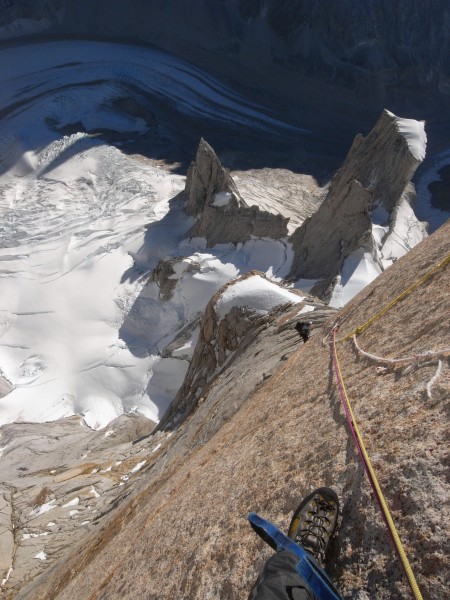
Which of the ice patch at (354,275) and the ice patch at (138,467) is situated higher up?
the ice patch at (354,275)

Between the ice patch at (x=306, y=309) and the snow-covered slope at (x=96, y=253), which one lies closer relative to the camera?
the ice patch at (x=306, y=309)

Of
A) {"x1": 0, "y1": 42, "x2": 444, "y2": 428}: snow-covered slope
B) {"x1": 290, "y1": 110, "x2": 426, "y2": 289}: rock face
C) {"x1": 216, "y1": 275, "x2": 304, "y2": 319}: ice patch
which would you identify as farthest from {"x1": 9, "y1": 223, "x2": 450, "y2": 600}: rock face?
{"x1": 290, "y1": 110, "x2": 426, "y2": 289}: rock face

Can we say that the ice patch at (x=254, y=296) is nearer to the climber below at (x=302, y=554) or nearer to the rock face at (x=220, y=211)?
the climber below at (x=302, y=554)

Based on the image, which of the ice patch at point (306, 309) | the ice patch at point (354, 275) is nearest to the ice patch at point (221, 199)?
the ice patch at point (354, 275)

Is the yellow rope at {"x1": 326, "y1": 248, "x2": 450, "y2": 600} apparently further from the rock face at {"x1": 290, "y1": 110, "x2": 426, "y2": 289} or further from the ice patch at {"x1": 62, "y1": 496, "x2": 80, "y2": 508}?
the rock face at {"x1": 290, "y1": 110, "x2": 426, "y2": 289}

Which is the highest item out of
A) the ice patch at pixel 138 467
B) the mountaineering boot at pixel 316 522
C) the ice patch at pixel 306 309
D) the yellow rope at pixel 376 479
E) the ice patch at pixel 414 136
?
the ice patch at pixel 414 136

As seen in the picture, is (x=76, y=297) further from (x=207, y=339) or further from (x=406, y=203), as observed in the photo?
(x=406, y=203)

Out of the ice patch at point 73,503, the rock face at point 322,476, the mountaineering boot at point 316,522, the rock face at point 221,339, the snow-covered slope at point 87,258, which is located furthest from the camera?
the snow-covered slope at point 87,258
